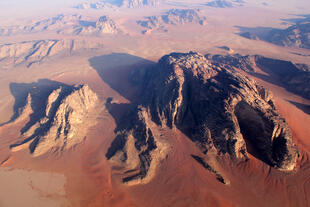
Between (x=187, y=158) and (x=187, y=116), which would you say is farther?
(x=187, y=116)

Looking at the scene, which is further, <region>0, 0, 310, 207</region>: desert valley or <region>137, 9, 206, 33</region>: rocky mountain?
<region>137, 9, 206, 33</region>: rocky mountain

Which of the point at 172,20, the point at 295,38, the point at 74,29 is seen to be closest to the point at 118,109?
the point at 295,38

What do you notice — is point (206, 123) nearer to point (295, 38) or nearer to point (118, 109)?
point (118, 109)

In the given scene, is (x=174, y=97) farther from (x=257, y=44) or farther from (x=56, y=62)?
(x=257, y=44)

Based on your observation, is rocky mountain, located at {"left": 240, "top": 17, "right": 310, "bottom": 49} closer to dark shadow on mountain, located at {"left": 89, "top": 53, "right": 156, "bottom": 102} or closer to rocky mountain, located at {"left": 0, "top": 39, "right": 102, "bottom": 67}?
dark shadow on mountain, located at {"left": 89, "top": 53, "right": 156, "bottom": 102}

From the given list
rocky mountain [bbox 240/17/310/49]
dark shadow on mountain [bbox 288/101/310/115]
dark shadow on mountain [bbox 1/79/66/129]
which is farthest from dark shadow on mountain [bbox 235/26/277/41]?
dark shadow on mountain [bbox 1/79/66/129]

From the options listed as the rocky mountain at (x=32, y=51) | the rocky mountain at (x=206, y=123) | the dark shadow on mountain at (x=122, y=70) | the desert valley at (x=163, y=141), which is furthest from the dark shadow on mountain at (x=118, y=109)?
the rocky mountain at (x=32, y=51)

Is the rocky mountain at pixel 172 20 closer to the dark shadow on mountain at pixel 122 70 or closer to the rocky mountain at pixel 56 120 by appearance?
the dark shadow on mountain at pixel 122 70

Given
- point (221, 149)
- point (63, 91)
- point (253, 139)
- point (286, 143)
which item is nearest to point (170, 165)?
point (221, 149)
